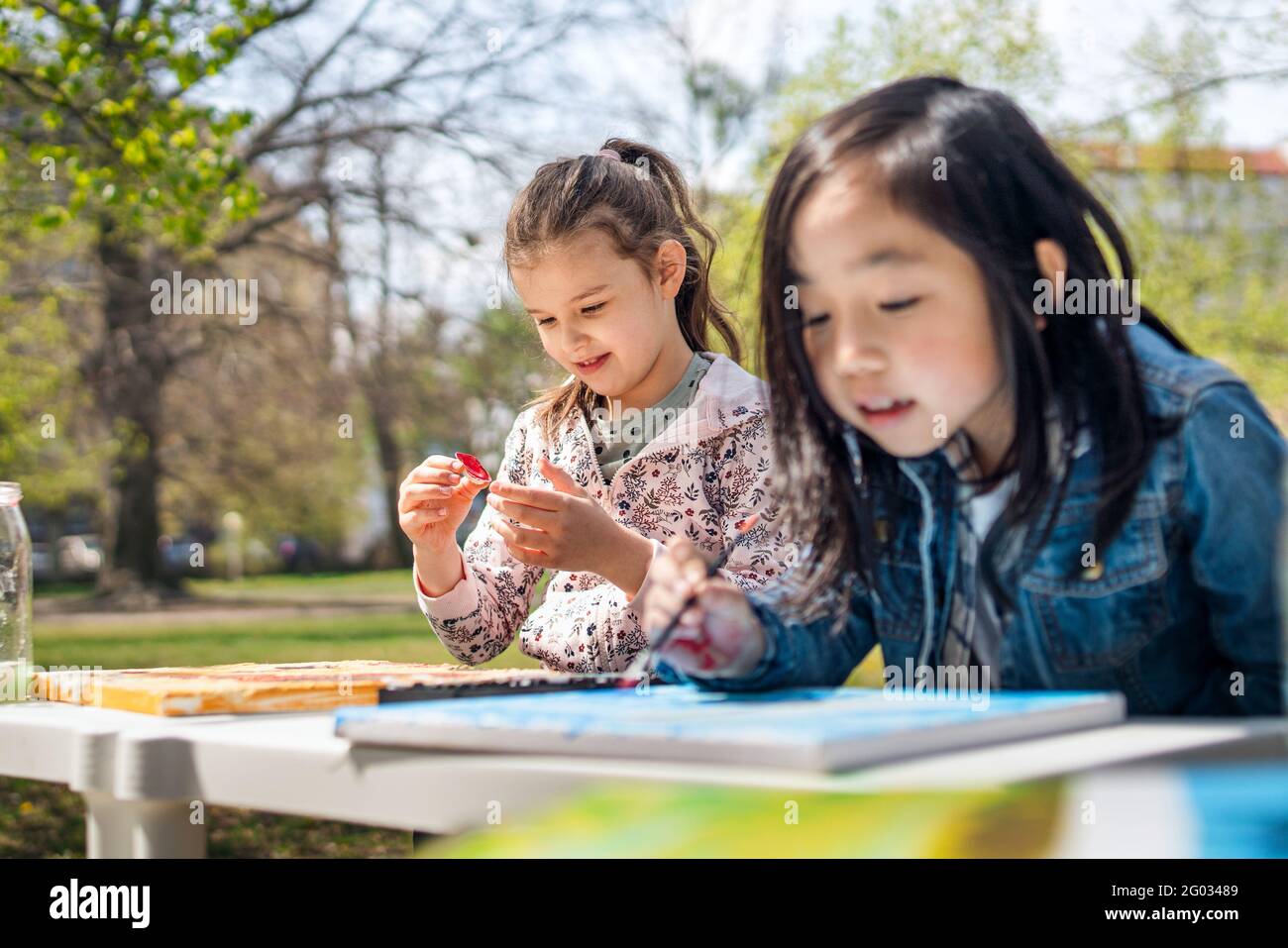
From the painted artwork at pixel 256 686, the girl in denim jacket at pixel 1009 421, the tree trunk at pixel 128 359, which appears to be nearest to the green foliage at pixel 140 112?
the painted artwork at pixel 256 686

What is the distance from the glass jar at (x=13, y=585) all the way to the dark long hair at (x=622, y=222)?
41.9 inches

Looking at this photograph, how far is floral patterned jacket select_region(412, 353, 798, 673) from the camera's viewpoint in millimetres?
2426

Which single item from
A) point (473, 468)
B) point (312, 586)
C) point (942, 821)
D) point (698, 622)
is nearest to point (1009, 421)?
point (698, 622)

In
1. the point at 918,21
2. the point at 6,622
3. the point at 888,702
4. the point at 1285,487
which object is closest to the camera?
the point at 888,702

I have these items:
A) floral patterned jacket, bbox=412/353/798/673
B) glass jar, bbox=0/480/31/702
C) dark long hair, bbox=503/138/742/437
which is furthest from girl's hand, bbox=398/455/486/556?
glass jar, bbox=0/480/31/702

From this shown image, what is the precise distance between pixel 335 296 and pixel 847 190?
A: 16104mm

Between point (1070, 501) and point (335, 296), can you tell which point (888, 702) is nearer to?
point (1070, 501)

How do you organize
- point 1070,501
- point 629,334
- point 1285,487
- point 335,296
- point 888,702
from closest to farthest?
point 888,702, point 1285,487, point 1070,501, point 629,334, point 335,296

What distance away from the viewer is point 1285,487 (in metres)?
1.34

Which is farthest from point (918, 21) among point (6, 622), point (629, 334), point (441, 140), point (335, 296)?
point (6, 622)

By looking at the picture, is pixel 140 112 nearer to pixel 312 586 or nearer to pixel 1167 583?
pixel 1167 583

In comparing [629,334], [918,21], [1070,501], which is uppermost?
[918,21]

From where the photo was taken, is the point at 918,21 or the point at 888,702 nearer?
the point at 888,702
